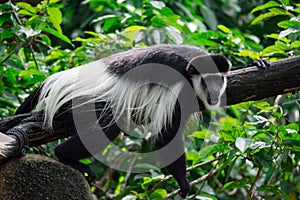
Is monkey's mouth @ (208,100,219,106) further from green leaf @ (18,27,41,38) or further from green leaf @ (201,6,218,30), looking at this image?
green leaf @ (201,6,218,30)

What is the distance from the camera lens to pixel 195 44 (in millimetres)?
3430

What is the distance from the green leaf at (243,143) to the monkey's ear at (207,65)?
1.25ft

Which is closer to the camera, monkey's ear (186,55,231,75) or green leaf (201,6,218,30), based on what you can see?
monkey's ear (186,55,231,75)

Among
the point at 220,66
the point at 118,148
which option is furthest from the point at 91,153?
the point at 118,148

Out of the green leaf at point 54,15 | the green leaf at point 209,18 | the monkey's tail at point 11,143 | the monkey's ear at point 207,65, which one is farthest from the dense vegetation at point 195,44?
the monkey's tail at point 11,143

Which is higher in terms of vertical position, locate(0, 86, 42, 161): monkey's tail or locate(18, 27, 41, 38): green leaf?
locate(18, 27, 41, 38): green leaf

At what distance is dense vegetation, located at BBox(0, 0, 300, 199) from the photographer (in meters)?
2.67

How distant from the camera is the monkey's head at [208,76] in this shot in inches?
105

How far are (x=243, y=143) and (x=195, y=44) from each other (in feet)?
3.65

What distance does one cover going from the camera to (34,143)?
2.56 meters

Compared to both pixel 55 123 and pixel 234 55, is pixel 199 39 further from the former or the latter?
pixel 55 123

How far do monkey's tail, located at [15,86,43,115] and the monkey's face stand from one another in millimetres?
798

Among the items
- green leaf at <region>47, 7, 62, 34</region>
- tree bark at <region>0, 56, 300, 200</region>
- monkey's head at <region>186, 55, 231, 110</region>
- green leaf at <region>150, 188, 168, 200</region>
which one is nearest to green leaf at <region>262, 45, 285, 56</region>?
monkey's head at <region>186, 55, 231, 110</region>

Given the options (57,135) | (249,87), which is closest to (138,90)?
(57,135)
